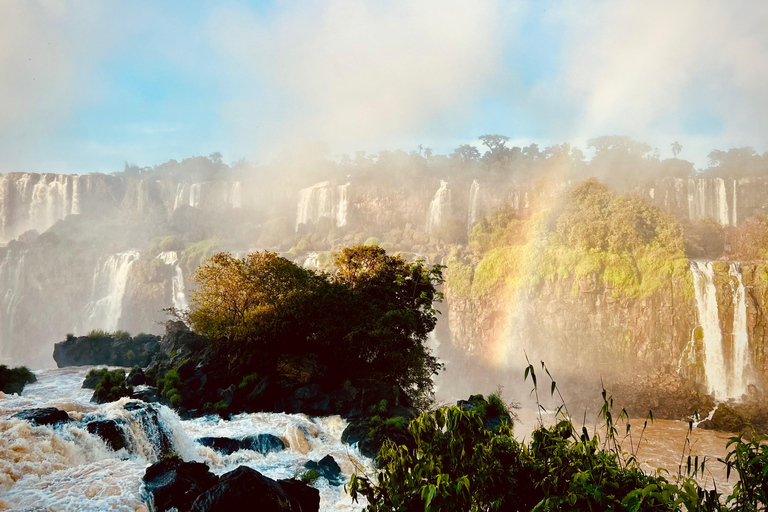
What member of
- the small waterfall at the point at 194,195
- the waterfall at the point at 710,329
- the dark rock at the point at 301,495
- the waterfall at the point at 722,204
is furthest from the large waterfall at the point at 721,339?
the small waterfall at the point at 194,195

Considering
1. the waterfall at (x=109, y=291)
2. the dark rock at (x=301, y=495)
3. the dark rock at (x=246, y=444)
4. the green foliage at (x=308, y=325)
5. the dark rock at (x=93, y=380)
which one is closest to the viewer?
the dark rock at (x=301, y=495)

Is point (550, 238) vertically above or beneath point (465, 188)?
beneath

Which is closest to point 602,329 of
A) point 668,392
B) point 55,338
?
point 668,392

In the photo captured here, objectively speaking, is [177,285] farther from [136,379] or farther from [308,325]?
[308,325]

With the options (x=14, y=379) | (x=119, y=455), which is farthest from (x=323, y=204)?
(x=119, y=455)

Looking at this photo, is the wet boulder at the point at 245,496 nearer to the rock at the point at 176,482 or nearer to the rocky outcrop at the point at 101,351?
the rock at the point at 176,482

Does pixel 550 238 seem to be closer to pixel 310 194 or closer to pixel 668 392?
pixel 668 392
